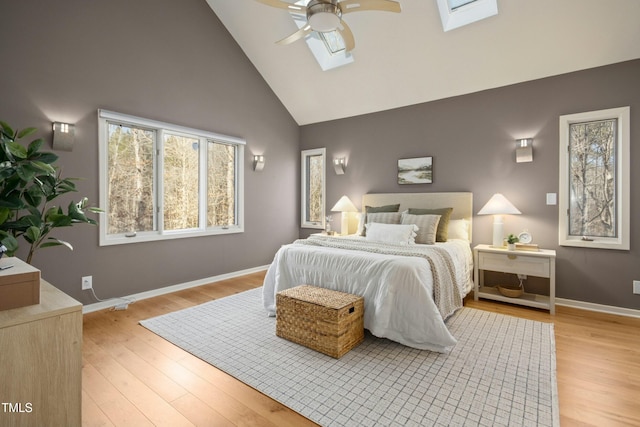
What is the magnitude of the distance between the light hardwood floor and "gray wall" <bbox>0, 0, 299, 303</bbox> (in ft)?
2.48

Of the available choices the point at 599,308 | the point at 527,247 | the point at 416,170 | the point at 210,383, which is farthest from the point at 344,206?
the point at 210,383

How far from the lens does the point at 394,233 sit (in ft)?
11.8

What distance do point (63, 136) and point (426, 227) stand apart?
12.5 feet

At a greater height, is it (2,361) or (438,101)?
(438,101)

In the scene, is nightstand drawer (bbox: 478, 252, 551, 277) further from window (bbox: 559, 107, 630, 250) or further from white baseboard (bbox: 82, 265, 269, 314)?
white baseboard (bbox: 82, 265, 269, 314)

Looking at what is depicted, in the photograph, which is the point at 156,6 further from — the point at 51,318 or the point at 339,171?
the point at 51,318

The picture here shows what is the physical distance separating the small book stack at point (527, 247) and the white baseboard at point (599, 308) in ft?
2.04

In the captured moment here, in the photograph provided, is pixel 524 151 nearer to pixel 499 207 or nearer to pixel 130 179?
pixel 499 207

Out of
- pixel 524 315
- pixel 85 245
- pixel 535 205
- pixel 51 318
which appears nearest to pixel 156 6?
pixel 85 245

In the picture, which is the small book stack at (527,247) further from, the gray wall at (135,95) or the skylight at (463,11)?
the gray wall at (135,95)

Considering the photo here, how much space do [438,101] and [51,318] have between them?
4518 millimetres

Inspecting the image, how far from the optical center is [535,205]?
12.1 ft

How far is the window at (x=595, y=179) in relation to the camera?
3.22m

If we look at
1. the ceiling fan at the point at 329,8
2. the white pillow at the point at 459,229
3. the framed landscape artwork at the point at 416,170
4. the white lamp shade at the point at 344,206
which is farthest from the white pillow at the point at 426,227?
the ceiling fan at the point at 329,8
